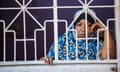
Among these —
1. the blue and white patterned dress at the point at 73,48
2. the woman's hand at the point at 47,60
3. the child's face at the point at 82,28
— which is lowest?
the woman's hand at the point at 47,60

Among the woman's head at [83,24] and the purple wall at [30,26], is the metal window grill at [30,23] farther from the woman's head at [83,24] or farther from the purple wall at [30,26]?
the woman's head at [83,24]

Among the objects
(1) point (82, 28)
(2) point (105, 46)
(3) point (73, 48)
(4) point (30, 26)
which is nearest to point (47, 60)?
(3) point (73, 48)

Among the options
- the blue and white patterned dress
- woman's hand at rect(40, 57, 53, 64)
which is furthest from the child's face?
woman's hand at rect(40, 57, 53, 64)

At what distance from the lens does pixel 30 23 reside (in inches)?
318

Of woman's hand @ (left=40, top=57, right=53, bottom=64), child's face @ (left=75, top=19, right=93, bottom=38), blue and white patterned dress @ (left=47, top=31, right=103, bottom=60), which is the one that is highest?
child's face @ (left=75, top=19, right=93, bottom=38)

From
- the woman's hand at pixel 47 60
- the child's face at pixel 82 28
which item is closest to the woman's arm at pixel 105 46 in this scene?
the child's face at pixel 82 28

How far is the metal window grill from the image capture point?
26.4 ft

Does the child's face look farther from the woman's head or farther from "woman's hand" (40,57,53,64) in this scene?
"woman's hand" (40,57,53,64)

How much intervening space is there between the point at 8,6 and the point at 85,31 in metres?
1.55

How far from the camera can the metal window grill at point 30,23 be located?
8039 mm

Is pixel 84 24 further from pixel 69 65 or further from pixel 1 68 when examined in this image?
pixel 1 68

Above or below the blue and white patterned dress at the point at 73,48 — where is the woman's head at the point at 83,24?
above

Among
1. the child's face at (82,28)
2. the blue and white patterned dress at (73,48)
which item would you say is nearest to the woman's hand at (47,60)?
the blue and white patterned dress at (73,48)

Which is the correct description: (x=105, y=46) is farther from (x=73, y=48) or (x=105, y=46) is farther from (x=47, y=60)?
(x=47, y=60)
